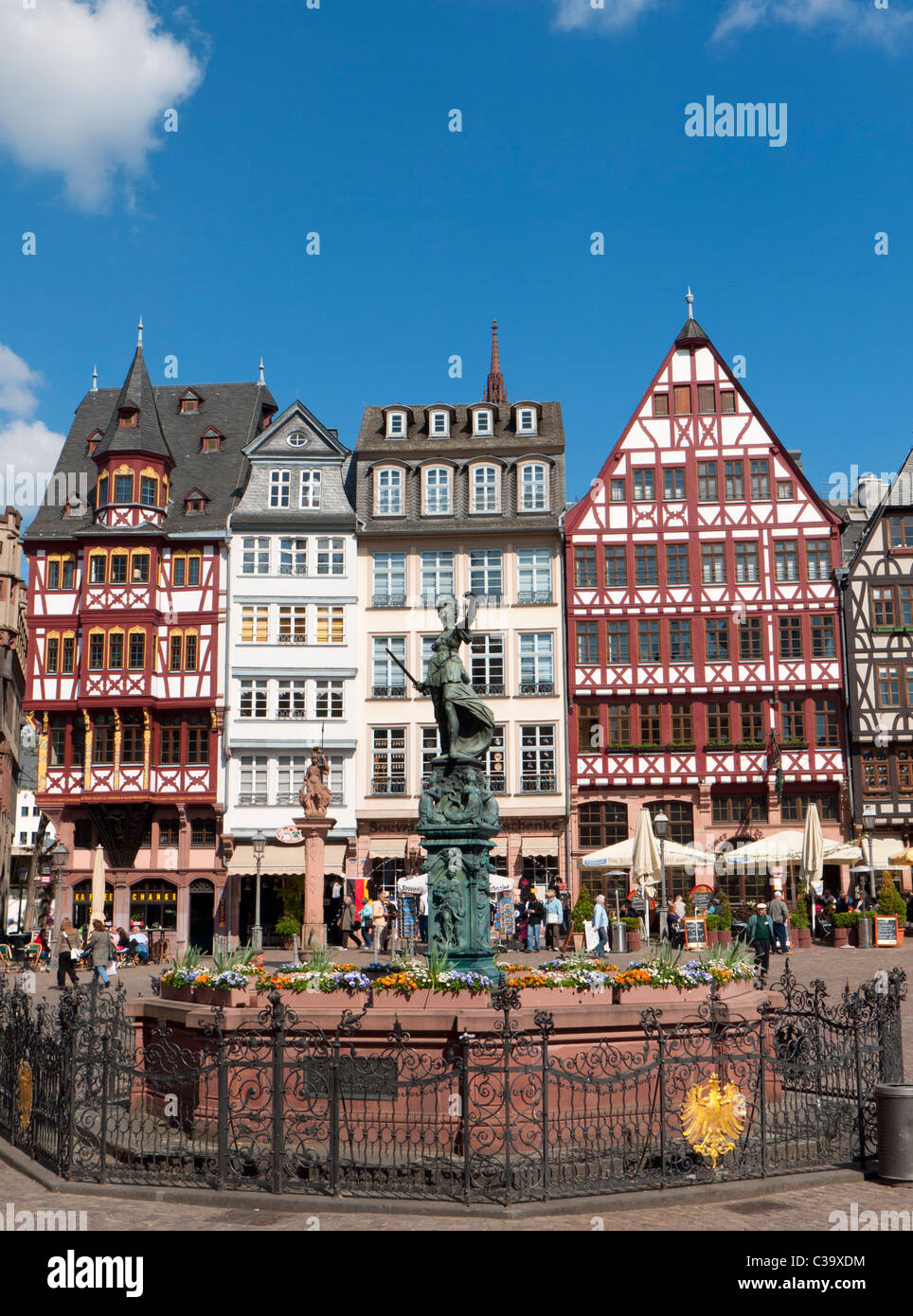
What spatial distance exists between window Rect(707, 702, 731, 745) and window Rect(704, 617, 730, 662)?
150 centimetres

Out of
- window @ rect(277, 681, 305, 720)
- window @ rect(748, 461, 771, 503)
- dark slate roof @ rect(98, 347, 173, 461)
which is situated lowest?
window @ rect(277, 681, 305, 720)

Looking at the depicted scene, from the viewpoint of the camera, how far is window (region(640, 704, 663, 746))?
4300cm

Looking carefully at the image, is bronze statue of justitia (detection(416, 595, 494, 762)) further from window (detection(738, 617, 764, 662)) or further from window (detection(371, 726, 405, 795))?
window (detection(738, 617, 764, 662))

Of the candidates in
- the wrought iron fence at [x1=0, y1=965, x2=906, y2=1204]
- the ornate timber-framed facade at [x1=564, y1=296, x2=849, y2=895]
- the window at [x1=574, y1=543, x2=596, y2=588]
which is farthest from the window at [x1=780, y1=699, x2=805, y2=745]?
the wrought iron fence at [x1=0, y1=965, x2=906, y2=1204]

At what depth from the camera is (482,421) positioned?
1865 inches

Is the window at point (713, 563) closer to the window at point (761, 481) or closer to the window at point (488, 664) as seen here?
the window at point (761, 481)

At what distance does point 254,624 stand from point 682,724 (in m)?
14.2

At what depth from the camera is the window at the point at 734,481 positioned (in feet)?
144

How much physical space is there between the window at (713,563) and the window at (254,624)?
1423 cm

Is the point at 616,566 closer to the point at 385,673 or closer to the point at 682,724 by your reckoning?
the point at 682,724

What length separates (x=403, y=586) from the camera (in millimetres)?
45031

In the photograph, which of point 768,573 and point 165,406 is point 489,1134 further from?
point 165,406
